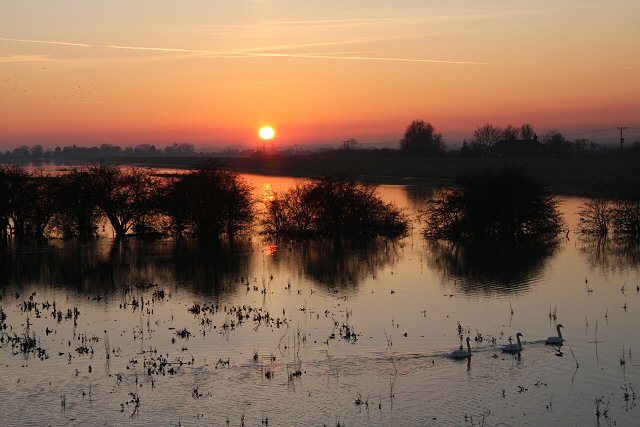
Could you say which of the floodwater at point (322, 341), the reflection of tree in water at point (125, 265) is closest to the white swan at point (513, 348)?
the floodwater at point (322, 341)

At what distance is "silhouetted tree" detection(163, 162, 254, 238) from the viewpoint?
166ft

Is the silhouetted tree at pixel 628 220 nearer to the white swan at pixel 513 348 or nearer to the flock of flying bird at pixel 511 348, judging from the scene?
the flock of flying bird at pixel 511 348

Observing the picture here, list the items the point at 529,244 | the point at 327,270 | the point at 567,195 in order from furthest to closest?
the point at 567,195
the point at 529,244
the point at 327,270

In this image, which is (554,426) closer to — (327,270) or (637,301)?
(637,301)

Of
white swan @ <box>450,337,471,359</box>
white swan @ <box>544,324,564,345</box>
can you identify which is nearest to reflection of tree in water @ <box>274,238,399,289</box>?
white swan @ <box>544,324,564,345</box>

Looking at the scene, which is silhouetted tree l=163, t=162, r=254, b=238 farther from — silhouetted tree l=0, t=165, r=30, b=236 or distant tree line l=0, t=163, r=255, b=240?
silhouetted tree l=0, t=165, r=30, b=236

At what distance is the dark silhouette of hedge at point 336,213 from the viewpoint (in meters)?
48.7

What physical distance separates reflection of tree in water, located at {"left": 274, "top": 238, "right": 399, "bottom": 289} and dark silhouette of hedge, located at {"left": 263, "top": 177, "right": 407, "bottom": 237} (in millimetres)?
1743

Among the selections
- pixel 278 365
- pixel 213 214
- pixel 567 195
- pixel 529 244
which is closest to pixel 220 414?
pixel 278 365

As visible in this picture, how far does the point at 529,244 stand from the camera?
43312 millimetres

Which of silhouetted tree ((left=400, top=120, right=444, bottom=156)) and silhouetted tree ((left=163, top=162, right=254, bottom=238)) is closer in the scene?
silhouetted tree ((left=163, top=162, right=254, bottom=238))

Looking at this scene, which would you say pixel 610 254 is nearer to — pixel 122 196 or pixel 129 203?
pixel 129 203

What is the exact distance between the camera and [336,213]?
48750 millimetres

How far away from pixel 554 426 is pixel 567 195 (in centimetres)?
6874
